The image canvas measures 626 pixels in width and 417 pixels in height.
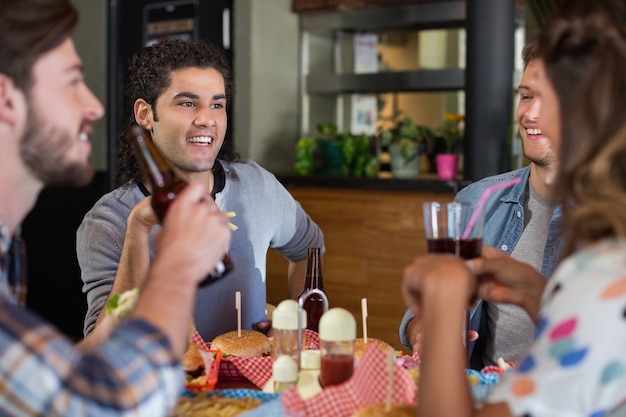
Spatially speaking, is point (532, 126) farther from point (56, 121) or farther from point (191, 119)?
point (56, 121)

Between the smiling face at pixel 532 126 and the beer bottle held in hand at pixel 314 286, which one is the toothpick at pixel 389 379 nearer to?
the beer bottle held in hand at pixel 314 286

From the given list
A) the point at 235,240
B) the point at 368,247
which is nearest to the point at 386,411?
the point at 235,240

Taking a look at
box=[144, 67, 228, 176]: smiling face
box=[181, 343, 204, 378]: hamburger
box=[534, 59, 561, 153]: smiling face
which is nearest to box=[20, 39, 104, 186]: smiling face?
box=[181, 343, 204, 378]: hamburger

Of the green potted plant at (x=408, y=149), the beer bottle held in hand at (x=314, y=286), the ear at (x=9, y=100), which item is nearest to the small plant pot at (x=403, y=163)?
the green potted plant at (x=408, y=149)

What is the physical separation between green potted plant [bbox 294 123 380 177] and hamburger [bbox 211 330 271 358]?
10.3ft

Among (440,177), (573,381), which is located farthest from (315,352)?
(440,177)

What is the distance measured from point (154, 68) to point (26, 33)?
4.33 feet

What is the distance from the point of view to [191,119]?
8.41 ft

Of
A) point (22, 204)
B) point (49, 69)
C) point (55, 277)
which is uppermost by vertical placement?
point (49, 69)

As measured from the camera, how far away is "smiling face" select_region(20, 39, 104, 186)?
51.9 inches

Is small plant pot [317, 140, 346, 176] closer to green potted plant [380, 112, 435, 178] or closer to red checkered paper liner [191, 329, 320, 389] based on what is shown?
green potted plant [380, 112, 435, 178]

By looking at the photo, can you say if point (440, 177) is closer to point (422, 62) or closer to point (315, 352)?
Result: point (422, 62)

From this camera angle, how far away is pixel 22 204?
1.37 meters

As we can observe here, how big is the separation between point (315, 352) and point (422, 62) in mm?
4858
